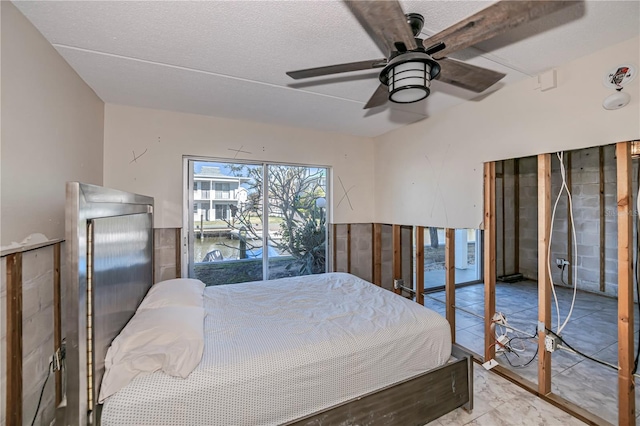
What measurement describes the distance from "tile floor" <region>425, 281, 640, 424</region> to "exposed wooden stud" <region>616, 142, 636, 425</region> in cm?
24

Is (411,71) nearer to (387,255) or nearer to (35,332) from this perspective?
(35,332)

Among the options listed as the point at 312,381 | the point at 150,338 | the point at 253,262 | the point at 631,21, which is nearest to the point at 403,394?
the point at 312,381

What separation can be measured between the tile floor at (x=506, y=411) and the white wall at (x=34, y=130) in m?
2.83

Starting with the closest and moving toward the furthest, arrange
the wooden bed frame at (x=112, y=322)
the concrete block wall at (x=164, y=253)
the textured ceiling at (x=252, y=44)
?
the wooden bed frame at (x=112, y=322), the textured ceiling at (x=252, y=44), the concrete block wall at (x=164, y=253)

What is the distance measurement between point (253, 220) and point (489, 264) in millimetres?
2660

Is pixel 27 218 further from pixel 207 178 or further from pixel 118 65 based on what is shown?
pixel 207 178

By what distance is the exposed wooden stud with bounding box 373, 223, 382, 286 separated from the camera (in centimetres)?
420

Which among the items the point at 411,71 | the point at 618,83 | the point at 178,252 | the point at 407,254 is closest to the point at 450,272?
the point at 407,254

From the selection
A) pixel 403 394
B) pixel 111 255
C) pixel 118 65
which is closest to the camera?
pixel 111 255

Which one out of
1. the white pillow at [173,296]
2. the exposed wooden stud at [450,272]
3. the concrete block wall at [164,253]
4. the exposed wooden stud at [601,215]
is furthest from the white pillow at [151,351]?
the exposed wooden stud at [601,215]

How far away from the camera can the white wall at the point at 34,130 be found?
141 cm

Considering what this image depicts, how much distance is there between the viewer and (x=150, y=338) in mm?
1495

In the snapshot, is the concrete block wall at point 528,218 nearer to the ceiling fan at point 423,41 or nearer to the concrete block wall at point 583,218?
the concrete block wall at point 583,218

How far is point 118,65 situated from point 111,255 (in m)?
1.52
